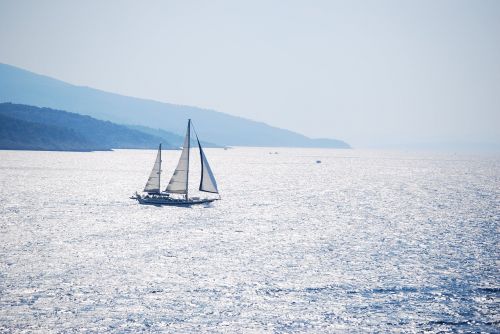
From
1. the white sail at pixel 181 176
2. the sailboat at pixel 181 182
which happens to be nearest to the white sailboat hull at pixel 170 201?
the sailboat at pixel 181 182

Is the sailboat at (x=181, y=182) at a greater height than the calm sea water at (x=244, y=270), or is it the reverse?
the sailboat at (x=181, y=182)

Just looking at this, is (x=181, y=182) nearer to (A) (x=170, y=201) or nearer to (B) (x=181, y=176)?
(B) (x=181, y=176)

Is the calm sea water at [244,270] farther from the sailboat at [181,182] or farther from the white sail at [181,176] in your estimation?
the white sail at [181,176]

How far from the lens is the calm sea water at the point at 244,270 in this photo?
3241 cm

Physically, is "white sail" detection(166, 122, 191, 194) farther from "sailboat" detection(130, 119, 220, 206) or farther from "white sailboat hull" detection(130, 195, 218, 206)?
"white sailboat hull" detection(130, 195, 218, 206)

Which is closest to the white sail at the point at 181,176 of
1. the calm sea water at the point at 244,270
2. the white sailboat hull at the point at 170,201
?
the white sailboat hull at the point at 170,201

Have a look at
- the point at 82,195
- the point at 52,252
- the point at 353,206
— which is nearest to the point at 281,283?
the point at 52,252

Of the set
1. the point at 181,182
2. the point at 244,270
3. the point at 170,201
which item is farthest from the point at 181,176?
the point at 244,270

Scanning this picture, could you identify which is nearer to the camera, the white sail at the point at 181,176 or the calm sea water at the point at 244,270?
the calm sea water at the point at 244,270

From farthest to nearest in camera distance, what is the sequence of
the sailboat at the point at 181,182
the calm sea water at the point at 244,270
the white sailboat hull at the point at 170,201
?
1. the white sailboat hull at the point at 170,201
2. the sailboat at the point at 181,182
3. the calm sea water at the point at 244,270

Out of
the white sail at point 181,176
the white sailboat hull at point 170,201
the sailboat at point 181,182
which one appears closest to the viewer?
the sailboat at point 181,182

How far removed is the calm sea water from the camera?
3241 centimetres

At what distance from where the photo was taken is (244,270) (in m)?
45.6

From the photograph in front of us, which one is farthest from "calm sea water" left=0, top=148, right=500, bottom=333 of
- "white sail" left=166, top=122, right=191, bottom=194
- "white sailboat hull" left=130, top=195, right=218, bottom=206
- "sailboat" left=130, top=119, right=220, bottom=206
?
"white sail" left=166, top=122, right=191, bottom=194
